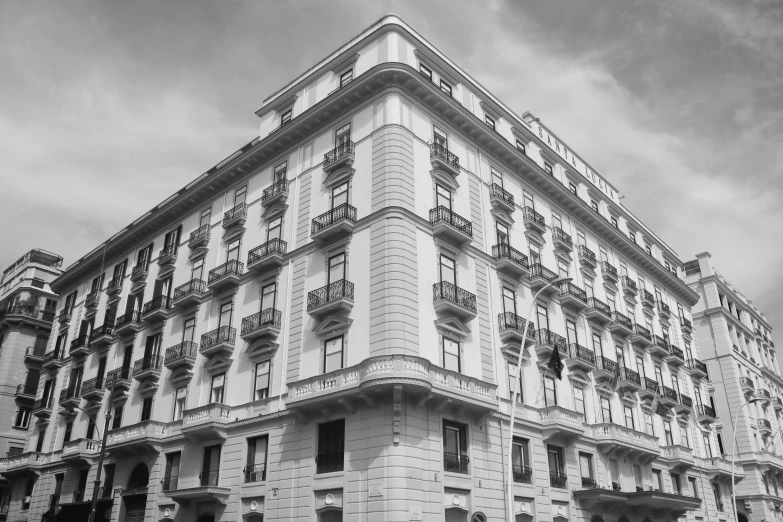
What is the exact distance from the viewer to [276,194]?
37938 mm

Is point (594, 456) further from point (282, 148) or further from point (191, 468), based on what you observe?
point (282, 148)

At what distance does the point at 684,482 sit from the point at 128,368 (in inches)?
1592

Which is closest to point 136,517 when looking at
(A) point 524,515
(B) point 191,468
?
(B) point 191,468

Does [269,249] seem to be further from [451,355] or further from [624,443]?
[624,443]

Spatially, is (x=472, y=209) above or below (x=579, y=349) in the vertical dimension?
above

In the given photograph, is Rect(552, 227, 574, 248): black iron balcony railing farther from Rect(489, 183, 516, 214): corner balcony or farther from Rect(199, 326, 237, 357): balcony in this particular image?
Rect(199, 326, 237, 357): balcony

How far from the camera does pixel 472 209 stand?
36344 mm

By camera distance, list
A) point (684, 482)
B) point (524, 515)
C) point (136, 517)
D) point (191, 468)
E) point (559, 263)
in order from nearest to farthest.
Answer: point (524, 515) → point (191, 468) → point (136, 517) → point (559, 263) → point (684, 482)

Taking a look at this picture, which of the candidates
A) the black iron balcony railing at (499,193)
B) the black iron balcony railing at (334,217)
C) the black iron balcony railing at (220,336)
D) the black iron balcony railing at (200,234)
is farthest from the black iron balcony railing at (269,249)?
the black iron balcony railing at (499,193)

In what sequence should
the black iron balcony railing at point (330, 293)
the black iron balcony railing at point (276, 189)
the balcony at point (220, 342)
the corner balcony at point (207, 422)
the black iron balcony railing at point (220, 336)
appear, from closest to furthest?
1. the black iron balcony railing at point (330, 293)
2. the corner balcony at point (207, 422)
3. the balcony at point (220, 342)
4. the black iron balcony railing at point (220, 336)
5. the black iron balcony railing at point (276, 189)

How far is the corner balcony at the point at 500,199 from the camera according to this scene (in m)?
38.1

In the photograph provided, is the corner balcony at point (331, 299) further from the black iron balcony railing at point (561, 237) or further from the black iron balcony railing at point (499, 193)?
the black iron balcony railing at point (561, 237)

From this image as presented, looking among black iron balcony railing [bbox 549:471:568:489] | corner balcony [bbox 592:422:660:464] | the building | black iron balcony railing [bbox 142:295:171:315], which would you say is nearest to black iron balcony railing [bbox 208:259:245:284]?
the building

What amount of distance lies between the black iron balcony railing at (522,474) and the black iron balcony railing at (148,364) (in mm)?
23108
